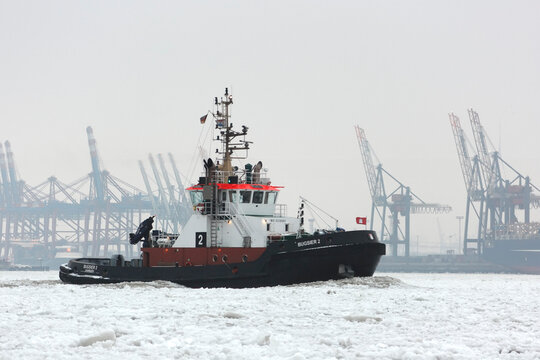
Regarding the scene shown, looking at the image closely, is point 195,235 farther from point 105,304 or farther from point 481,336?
point 481,336

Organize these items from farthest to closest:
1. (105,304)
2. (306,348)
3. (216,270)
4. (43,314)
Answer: (216,270) → (105,304) → (43,314) → (306,348)

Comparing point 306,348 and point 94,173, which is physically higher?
point 94,173

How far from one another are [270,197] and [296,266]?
425 cm

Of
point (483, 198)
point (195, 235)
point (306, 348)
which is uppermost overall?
point (483, 198)

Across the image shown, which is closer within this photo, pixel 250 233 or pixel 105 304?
pixel 105 304

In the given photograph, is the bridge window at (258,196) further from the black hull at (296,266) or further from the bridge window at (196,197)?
the black hull at (296,266)

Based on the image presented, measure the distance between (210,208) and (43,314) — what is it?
13775mm

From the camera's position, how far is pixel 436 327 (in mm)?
21406

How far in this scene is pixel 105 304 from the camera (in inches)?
1031

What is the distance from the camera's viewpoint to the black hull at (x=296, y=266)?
113 ft

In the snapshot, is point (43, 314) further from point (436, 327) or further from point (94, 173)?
point (94, 173)

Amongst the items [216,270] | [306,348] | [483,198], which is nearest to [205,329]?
[306,348]

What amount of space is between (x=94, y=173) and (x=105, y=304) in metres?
174

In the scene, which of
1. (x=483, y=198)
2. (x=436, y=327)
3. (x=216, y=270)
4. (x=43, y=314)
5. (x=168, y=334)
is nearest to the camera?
(x=168, y=334)
